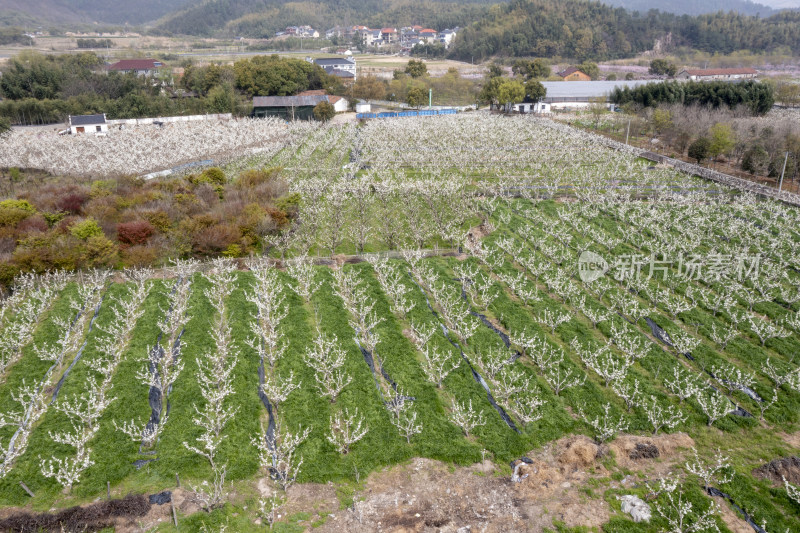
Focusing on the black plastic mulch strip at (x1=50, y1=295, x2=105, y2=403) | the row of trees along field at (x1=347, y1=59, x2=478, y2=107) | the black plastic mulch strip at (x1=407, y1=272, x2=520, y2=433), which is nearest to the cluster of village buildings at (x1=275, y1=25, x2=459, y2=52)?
the row of trees along field at (x1=347, y1=59, x2=478, y2=107)

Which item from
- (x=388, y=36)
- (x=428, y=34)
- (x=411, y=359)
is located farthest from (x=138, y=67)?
(x=428, y=34)

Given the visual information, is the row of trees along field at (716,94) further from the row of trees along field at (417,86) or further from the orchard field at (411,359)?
the orchard field at (411,359)

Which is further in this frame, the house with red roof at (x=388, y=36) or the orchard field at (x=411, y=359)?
the house with red roof at (x=388, y=36)

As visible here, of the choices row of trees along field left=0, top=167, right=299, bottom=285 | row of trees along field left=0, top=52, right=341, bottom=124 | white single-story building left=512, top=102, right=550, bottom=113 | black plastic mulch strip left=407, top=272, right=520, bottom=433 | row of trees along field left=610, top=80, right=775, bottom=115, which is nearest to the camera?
black plastic mulch strip left=407, top=272, right=520, bottom=433

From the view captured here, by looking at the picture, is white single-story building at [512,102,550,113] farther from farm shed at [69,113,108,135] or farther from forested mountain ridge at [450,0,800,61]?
forested mountain ridge at [450,0,800,61]

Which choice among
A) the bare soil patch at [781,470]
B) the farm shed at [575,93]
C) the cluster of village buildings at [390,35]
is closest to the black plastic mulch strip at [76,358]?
the bare soil patch at [781,470]

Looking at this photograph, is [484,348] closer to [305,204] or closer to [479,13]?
[305,204]

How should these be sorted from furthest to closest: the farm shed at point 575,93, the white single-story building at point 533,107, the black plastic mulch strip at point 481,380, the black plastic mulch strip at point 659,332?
1. the farm shed at point 575,93
2. the white single-story building at point 533,107
3. the black plastic mulch strip at point 659,332
4. the black plastic mulch strip at point 481,380
